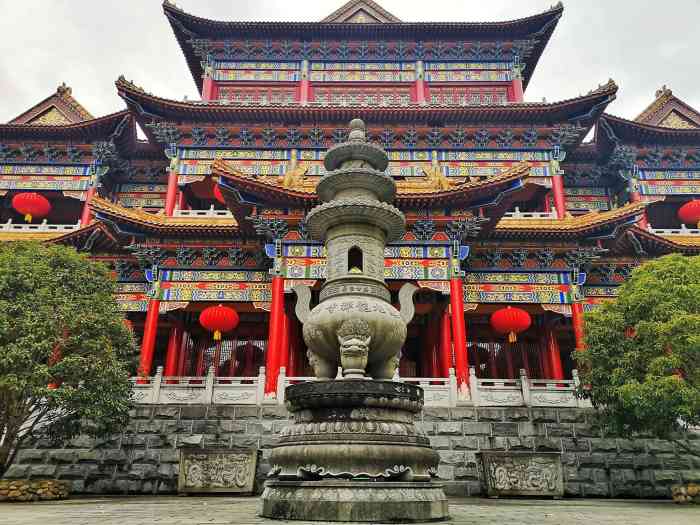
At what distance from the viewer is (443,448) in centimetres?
1051

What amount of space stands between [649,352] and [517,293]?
19.1 ft

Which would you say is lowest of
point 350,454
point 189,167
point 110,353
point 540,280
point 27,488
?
point 27,488

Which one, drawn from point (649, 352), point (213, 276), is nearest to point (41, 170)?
point (213, 276)

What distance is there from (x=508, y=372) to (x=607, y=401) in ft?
24.7

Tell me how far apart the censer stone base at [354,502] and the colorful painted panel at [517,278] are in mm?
10510

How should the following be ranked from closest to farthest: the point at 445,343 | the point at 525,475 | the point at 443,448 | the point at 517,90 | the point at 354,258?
the point at 354,258 → the point at 525,475 → the point at 443,448 → the point at 445,343 → the point at 517,90

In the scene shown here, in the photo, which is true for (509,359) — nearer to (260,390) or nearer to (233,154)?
(260,390)

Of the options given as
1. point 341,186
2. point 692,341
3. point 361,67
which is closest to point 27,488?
point 341,186

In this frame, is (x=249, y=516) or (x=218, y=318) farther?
(x=218, y=318)

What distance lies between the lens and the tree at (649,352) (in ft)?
28.2

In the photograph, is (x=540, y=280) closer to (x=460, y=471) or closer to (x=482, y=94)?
(x=460, y=471)

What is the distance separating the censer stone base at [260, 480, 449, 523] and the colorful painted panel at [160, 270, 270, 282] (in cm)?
1042

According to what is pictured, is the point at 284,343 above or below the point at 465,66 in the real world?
below

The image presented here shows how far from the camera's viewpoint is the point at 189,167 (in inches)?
755
